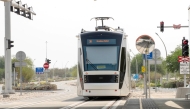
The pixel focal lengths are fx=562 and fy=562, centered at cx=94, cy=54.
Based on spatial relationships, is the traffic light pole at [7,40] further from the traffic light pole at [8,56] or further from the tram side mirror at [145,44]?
the tram side mirror at [145,44]

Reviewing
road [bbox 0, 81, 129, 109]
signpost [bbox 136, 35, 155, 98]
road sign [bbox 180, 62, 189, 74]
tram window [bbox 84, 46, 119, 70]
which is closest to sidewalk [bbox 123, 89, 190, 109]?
Result: road [bbox 0, 81, 129, 109]

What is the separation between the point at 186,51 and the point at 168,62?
61.8m

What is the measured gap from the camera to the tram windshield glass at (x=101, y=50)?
30500 mm

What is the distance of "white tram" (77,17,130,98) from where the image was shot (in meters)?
30.2

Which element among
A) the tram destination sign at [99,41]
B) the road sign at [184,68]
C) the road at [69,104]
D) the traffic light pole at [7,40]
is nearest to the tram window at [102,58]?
the tram destination sign at [99,41]

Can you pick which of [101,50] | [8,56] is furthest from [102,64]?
[8,56]

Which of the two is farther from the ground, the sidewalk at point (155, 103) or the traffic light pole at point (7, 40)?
the traffic light pole at point (7, 40)

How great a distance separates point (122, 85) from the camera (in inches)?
1202

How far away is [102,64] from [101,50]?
0.81m

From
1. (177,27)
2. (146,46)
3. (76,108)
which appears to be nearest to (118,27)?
(146,46)

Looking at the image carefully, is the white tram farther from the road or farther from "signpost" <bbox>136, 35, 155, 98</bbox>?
"signpost" <bbox>136, 35, 155, 98</bbox>

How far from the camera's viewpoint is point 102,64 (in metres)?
30.5

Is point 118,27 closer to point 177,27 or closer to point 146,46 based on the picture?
point 146,46

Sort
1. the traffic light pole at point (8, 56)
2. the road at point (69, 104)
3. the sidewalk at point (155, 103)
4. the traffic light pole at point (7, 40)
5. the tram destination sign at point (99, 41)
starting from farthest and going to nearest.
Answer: the traffic light pole at point (8, 56)
the traffic light pole at point (7, 40)
the tram destination sign at point (99, 41)
the road at point (69, 104)
the sidewalk at point (155, 103)
